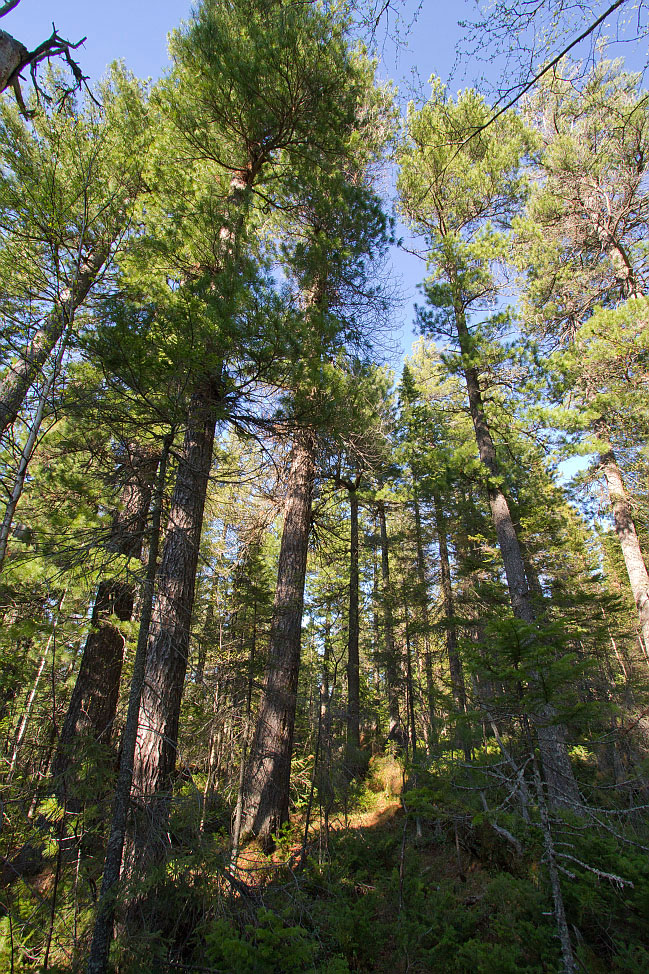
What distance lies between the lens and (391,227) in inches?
271

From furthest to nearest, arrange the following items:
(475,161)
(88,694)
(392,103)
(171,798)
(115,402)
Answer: (475,161) < (392,103) < (88,694) < (115,402) < (171,798)

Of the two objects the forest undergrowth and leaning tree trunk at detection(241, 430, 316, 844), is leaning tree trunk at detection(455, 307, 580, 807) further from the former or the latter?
leaning tree trunk at detection(241, 430, 316, 844)

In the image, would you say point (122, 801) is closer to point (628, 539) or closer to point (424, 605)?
point (424, 605)

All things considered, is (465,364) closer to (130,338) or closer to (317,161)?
(317,161)

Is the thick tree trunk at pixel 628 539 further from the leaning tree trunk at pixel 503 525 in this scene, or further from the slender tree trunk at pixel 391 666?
the slender tree trunk at pixel 391 666

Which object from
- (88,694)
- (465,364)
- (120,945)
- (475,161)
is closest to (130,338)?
(120,945)

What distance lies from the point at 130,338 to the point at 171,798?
3.52 metres

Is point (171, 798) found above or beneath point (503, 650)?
beneath

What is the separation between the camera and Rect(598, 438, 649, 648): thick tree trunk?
29.3 feet

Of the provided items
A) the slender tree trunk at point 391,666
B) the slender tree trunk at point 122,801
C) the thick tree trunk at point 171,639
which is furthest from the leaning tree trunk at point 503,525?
the slender tree trunk at point 122,801

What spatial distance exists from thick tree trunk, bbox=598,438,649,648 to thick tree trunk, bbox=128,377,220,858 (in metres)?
8.89

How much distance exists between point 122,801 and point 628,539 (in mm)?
10724

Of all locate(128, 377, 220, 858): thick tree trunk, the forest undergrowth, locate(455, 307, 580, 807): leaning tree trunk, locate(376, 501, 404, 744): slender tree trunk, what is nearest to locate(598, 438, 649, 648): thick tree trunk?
locate(455, 307, 580, 807): leaning tree trunk

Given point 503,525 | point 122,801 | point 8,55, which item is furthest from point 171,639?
point 503,525
